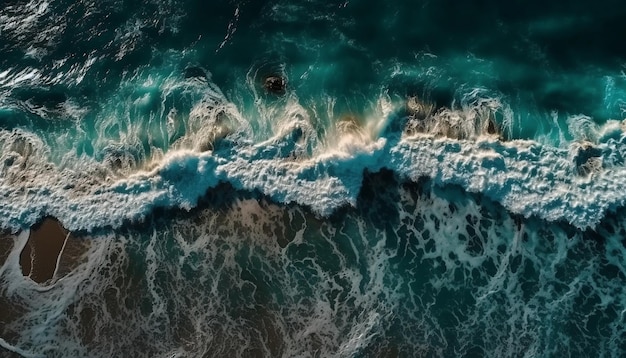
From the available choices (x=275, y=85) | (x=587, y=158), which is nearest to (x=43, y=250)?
(x=275, y=85)

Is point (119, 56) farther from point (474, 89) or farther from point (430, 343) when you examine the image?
point (430, 343)

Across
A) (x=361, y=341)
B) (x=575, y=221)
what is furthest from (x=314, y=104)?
(x=575, y=221)

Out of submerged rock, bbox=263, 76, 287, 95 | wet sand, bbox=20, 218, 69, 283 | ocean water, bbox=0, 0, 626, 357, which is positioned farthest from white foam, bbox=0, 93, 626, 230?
submerged rock, bbox=263, 76, 287, 95

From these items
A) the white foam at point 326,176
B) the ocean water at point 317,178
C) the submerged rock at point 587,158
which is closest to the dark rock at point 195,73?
the ocean water at point 317,178

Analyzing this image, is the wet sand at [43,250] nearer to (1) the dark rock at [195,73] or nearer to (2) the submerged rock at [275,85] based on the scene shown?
(1) the dark rock at [195,73]

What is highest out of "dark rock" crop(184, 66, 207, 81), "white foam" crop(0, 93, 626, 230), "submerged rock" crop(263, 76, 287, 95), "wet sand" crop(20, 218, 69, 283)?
"dark rock" crop(184, 66, 207, 81)

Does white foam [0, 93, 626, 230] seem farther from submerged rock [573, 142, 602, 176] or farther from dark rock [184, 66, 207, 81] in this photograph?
dark rock [184, 66, 207, 81]
